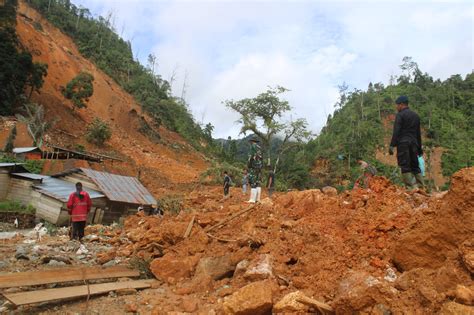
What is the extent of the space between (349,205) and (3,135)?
24.4 metres

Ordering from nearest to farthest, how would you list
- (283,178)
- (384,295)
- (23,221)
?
(384,295) < (23,221) < (283,178)

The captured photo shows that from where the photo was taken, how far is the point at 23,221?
14.1 m

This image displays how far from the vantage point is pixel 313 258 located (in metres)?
4.37

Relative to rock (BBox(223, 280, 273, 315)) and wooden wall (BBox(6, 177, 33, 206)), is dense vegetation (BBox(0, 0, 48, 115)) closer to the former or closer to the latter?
wooden wall (BBox(6, 177, 33, 206))

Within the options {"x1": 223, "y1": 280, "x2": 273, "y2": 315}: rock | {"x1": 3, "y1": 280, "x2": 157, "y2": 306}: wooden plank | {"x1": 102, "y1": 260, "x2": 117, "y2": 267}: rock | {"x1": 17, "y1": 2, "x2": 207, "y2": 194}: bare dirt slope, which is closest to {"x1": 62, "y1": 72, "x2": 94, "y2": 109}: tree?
{"x1": 17, "y1": 2, "x2": 207, "y2": 194}: bare dirt slope

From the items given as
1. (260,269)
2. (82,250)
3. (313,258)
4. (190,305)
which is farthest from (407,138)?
(82,250)

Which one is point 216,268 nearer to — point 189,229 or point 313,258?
point 189,229

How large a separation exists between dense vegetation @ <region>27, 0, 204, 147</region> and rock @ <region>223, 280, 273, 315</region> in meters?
38.8

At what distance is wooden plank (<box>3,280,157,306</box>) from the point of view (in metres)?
4.07

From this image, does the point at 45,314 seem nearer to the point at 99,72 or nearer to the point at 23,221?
the point at 23,221

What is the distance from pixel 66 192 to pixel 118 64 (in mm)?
36653

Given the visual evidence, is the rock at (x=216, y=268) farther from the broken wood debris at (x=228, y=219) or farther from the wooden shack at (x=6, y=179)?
the wooden shack at (x=6, y=179)

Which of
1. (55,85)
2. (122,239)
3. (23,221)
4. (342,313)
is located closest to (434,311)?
(342,313)

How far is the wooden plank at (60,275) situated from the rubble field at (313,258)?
1.19 feet
